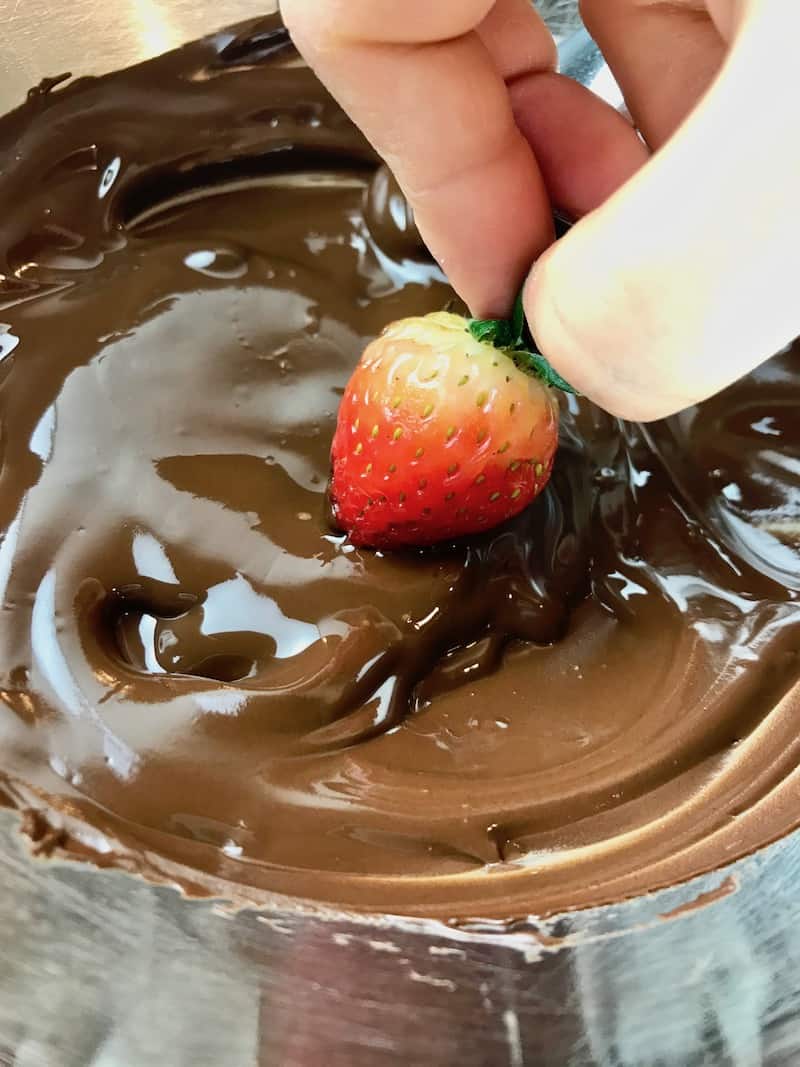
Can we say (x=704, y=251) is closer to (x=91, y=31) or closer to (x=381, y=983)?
(x=381, y=983)

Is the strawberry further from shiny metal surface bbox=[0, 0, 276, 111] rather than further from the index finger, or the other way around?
shiny metal surface bbox=[0, 0, 276, 111]

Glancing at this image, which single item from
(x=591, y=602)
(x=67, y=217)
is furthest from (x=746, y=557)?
(x=67, y=217)

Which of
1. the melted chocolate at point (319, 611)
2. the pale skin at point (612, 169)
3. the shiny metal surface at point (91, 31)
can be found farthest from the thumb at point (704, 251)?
A: the shiny metal surface at point (91, 31)

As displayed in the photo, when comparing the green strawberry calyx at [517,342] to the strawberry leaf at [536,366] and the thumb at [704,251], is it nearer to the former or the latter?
the strawberry leaf at [536,366]

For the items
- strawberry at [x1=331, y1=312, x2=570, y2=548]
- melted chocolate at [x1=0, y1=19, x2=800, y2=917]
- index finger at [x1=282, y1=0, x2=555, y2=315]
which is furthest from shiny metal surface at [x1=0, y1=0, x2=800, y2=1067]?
index finger at [x1=282, y1=0, x2=555, y2=315]

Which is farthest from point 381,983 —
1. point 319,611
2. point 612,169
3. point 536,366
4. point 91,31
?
point 91,31

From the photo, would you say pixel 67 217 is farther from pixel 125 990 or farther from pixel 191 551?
pixel 125 990
